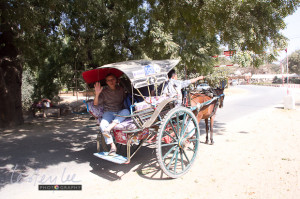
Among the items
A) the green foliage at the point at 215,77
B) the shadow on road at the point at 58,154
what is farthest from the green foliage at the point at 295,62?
the shadow on road at the point at 58,154

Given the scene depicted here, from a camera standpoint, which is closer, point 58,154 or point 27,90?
point 58,154

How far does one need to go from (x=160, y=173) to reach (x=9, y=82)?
8092mm

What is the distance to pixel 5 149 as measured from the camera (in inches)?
261

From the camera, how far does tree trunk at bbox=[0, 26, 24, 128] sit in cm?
969

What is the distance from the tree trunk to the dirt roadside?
2.04 meters

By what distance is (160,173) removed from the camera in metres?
4.84

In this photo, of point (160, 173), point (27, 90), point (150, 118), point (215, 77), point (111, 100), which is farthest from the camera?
point (215, 77)

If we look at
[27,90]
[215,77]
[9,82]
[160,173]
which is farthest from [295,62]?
[160,173]

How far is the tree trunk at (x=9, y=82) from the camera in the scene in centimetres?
969

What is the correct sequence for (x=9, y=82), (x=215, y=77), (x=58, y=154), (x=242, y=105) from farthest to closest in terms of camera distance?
(x=215, y=77)
(x=242, y=105)
(x=9, y=82)
(x=58, y=154)

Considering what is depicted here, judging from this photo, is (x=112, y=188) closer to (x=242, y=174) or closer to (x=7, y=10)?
(x=242, y=174)

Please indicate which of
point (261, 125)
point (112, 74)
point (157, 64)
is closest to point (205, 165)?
point (157, 64)

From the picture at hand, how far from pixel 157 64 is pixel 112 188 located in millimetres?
2449

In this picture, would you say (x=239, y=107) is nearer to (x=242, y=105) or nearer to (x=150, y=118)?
(x=242, y=105)
